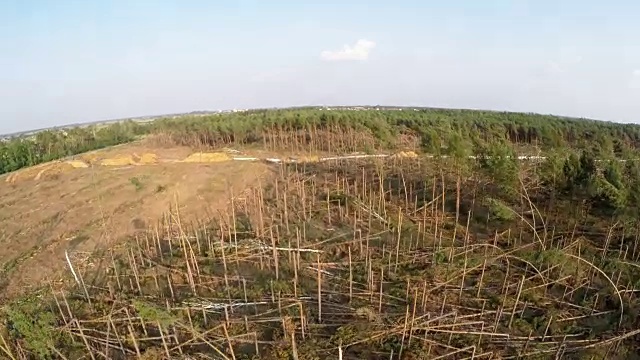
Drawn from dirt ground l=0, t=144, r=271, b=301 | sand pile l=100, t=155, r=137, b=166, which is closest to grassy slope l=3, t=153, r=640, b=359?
dirt ground l=0, t=144, r=271, b=301

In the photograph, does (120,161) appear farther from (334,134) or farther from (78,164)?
(334,134)

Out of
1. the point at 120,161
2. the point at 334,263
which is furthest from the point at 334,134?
the point at 334,263

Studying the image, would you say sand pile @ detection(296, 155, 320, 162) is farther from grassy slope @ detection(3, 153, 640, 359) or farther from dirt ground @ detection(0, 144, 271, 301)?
grassy slope @ detection(3, 153, 640, 359)

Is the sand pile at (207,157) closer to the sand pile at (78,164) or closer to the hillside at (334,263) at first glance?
the hillside at (334,263)

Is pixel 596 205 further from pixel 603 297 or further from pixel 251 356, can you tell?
pixel 251 356

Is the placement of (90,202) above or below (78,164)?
below

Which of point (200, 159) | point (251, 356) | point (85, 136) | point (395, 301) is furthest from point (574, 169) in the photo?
point (85, 136)

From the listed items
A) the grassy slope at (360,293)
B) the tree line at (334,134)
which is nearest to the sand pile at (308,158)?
the tree line at (334,134)

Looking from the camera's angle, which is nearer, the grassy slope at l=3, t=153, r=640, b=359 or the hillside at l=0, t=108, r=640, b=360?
the grassy slope at l=3, t=153, r=640, b=359

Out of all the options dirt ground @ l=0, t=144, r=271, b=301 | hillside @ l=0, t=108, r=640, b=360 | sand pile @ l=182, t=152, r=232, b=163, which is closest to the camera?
hillside @ l=0, t=108, r=640, b=360
